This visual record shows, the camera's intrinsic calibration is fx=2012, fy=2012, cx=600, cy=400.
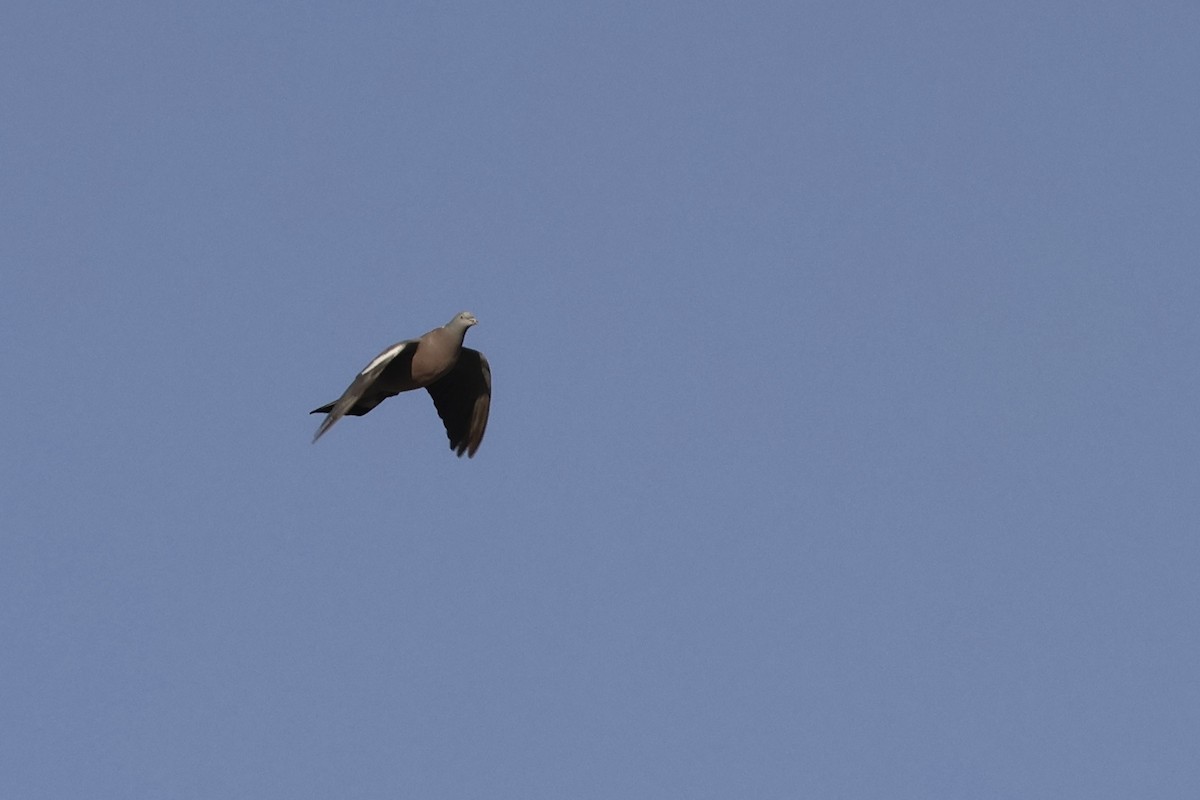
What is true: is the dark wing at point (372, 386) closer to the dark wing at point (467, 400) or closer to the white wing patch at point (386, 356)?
the white wing patch at point (386, 356)

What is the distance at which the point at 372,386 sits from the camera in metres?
22.9

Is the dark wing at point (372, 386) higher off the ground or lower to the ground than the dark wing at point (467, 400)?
A: lower

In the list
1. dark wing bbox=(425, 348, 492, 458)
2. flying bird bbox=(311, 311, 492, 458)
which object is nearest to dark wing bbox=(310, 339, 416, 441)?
flying bird bbox=(311, 311, 492, 458)

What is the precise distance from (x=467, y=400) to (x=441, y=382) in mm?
409

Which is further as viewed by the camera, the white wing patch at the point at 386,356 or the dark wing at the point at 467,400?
the dark wing at the point at 467,400

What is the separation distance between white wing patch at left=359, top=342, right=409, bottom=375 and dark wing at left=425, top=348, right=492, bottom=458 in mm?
1983

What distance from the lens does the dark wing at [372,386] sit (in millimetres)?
21844

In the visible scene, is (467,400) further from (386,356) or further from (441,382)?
(386,356)

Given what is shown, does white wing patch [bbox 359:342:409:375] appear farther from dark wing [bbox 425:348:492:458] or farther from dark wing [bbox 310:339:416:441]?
dark wing [bbox 425:348:492:458]

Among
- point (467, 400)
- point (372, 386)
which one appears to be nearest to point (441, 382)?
point (467, 400)

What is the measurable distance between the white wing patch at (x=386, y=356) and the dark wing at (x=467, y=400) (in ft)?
6.50

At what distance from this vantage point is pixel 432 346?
23.1 meters

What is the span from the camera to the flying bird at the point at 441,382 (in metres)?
22.4

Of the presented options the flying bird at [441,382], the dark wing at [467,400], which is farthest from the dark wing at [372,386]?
the dark wing at [467,400]
